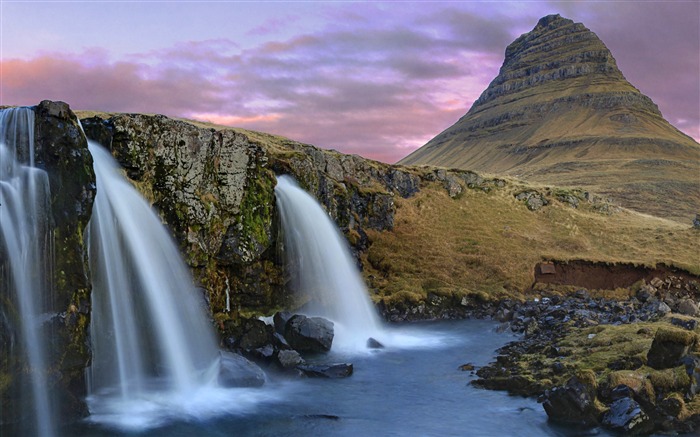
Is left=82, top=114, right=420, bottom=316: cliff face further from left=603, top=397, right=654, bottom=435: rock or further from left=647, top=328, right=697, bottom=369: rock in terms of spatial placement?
left=647, top=328, right=697, bottom=369: rock

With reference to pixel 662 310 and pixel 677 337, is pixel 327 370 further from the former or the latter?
pixel 662 310

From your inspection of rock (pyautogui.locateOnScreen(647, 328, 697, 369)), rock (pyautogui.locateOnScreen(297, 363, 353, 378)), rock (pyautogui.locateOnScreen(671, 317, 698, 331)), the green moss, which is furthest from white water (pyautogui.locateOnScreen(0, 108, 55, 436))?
rock (pyautogui.locateOnScreen(671, 317, 698, 331))

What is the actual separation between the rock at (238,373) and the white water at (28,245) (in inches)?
257

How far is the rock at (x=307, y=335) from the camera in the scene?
25906 mm

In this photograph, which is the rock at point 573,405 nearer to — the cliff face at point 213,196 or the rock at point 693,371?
the rock at point 693,371

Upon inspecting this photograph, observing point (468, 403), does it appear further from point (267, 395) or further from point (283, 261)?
A: point (283, 261)

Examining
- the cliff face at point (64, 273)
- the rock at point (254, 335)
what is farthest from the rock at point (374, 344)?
the cliff face at point (64, 273)

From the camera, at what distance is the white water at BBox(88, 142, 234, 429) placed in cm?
1888

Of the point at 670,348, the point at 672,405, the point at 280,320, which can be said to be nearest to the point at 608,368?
the point at 670,348

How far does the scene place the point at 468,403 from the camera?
1970 cm

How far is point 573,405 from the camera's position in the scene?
17266mm

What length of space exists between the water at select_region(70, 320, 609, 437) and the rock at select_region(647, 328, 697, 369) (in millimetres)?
4485

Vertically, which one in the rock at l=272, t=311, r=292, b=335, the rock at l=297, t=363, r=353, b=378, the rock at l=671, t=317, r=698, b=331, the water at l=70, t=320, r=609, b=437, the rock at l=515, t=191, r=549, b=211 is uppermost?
the rock at l=515, t=191, r=549, b=211

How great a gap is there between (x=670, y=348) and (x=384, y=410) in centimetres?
1018
